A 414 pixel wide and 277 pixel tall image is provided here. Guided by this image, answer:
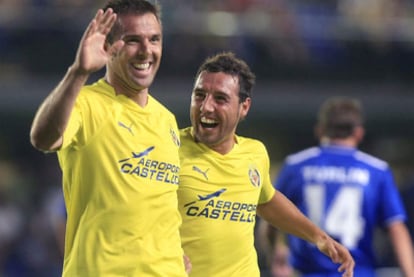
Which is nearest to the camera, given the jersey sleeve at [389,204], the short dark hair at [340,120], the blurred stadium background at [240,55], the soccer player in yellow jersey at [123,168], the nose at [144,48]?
the soccer player in yellow jersey at [123,168]

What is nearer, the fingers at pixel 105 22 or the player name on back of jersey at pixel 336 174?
the fingers at pixel 105 22

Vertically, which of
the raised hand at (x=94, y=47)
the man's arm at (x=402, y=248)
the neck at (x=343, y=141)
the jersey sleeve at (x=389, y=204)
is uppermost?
the raised hand at (x=94, y=47)

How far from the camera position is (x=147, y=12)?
5.41m

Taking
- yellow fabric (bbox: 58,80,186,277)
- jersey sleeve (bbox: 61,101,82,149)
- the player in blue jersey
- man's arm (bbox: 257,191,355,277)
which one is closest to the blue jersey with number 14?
the player in blue jersey

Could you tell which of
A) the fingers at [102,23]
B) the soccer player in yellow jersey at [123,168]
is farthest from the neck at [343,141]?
the fingers at [102,23]

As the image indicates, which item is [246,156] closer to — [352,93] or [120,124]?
[120,124]

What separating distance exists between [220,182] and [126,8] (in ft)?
4.08

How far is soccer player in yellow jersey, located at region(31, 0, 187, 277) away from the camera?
5121 millimetres

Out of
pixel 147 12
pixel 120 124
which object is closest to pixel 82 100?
pixel 120 124

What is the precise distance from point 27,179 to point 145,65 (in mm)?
11996

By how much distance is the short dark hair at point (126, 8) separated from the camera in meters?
5.34

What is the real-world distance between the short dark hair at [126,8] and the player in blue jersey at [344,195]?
3364 mm

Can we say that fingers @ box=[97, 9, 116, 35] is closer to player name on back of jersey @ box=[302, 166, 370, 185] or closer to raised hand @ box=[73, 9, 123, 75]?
raised hand @ box=[73, 9, 123, 75]

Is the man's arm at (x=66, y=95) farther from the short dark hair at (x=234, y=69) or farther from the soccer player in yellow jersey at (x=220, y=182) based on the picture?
the short dark hair at (x=234, y=69)
